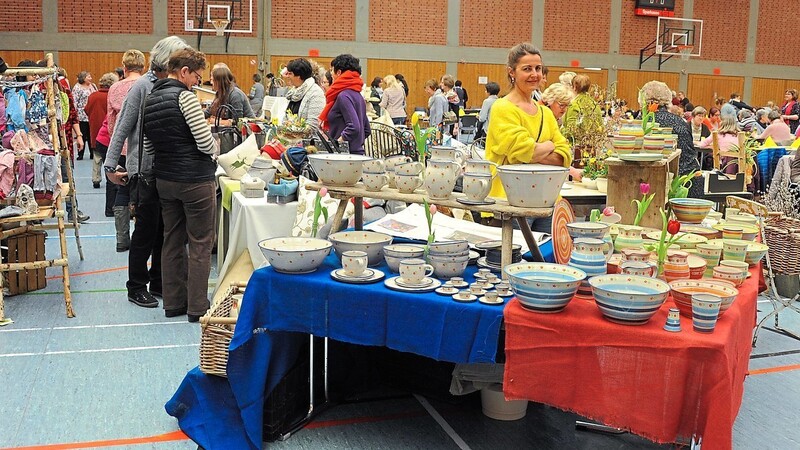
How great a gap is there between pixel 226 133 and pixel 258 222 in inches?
79.5

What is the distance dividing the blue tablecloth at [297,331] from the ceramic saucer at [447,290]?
0.07ft

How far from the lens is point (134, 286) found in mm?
4719

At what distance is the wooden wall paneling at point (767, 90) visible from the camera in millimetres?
21469

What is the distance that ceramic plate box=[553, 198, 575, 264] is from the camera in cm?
257

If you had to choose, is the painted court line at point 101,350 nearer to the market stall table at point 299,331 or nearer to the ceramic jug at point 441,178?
the market stall table at point 299,331

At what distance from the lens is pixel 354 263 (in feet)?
8.54

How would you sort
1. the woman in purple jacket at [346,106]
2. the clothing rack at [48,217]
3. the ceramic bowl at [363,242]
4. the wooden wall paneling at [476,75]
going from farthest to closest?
the wooden wall paneling at [476,75], the woman in purple jacket at [346,106], the clothing rack at [48,217], the ceramic bowl at [363,242]

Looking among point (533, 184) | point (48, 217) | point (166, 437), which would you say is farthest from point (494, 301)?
point (48, 217)

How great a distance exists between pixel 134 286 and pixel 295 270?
7.95ft

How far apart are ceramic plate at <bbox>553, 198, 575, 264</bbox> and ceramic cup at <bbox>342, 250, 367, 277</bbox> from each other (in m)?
0.64

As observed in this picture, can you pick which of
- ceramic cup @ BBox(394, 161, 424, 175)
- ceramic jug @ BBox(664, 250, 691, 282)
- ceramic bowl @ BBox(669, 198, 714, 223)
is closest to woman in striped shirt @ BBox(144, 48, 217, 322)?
ceramic cup @ BBox(394, 161, 424, 175)

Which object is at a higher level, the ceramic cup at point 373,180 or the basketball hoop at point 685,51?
the basketball hoop at point 685,51

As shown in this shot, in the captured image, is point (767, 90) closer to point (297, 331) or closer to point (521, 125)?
point (521, 125)

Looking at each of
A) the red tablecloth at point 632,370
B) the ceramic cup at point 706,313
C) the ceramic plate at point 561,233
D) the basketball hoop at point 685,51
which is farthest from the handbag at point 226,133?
the basketball hoop at point 685,51
